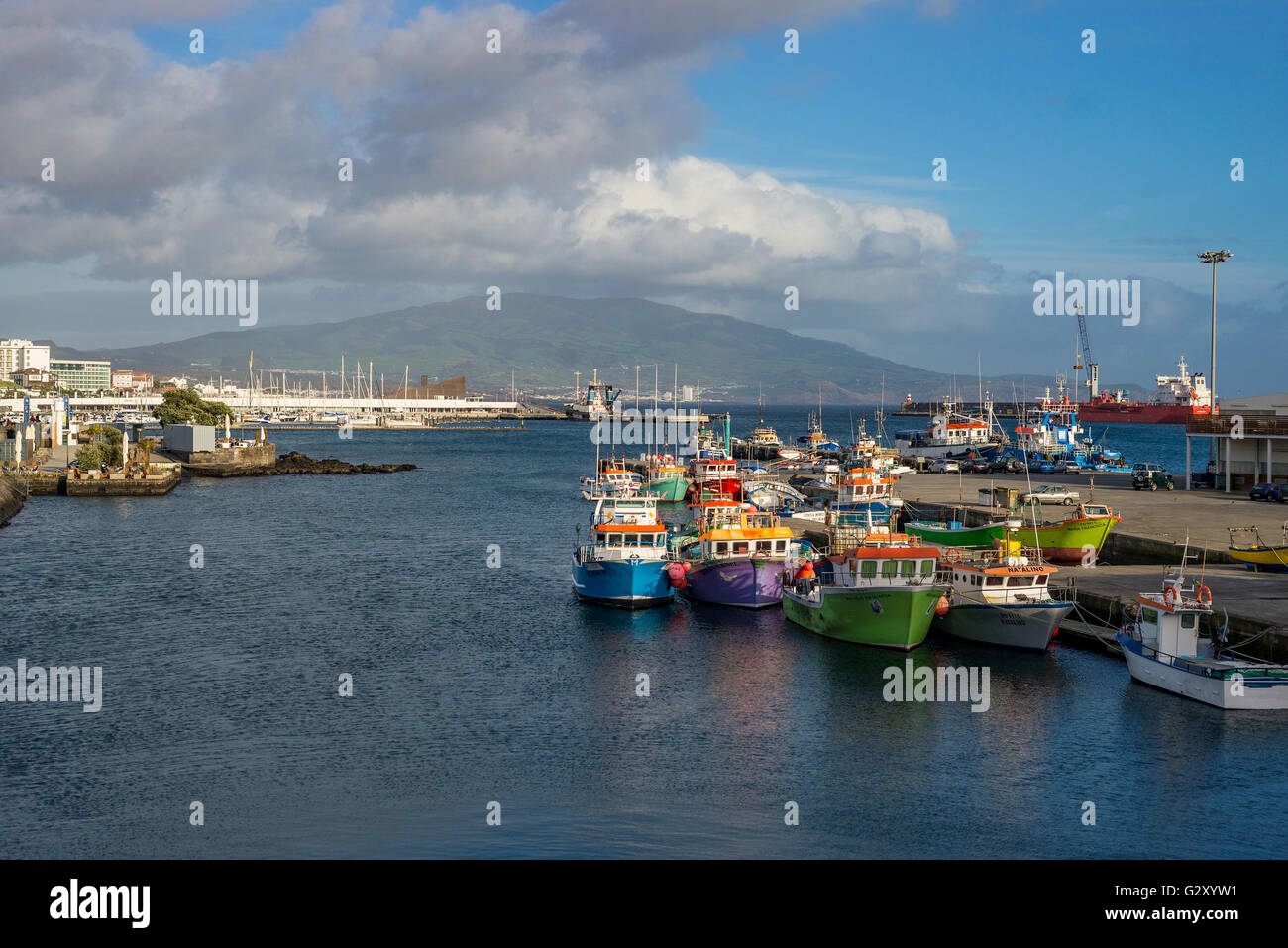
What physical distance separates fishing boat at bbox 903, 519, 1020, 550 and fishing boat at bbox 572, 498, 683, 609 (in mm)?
9027

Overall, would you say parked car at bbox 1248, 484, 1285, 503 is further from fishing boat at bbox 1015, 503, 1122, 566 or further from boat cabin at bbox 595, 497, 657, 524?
boat cabin at bbox 595, 497, 657, 524

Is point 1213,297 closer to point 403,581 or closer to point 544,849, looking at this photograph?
point 403,581

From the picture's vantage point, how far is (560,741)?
23391mm

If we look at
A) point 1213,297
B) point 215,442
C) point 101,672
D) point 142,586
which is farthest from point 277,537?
point 215,442

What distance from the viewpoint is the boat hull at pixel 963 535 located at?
3956 cm

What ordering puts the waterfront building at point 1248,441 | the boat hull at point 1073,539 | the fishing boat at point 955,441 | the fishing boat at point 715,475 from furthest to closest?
the fishing boat at point 955,441
the fishing boat at point 715,475
the waterfront building at point 1248,441
the boat hull at point 1073,539

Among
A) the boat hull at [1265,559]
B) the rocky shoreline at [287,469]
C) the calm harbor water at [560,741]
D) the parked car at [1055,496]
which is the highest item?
the rocky shoreline at [287,469]

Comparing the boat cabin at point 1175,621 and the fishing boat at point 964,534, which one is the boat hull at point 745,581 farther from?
the boat cabin at point 1175,621

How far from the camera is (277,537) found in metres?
57.1

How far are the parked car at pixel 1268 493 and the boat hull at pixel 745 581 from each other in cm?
2504

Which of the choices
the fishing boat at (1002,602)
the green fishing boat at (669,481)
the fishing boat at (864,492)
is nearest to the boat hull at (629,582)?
the fishing boat at (1002,602)

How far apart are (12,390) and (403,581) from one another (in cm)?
18418

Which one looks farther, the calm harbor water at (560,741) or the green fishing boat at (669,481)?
the green fishing boat at (669,481)

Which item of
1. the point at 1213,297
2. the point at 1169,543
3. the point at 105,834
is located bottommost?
the point at 105,834
